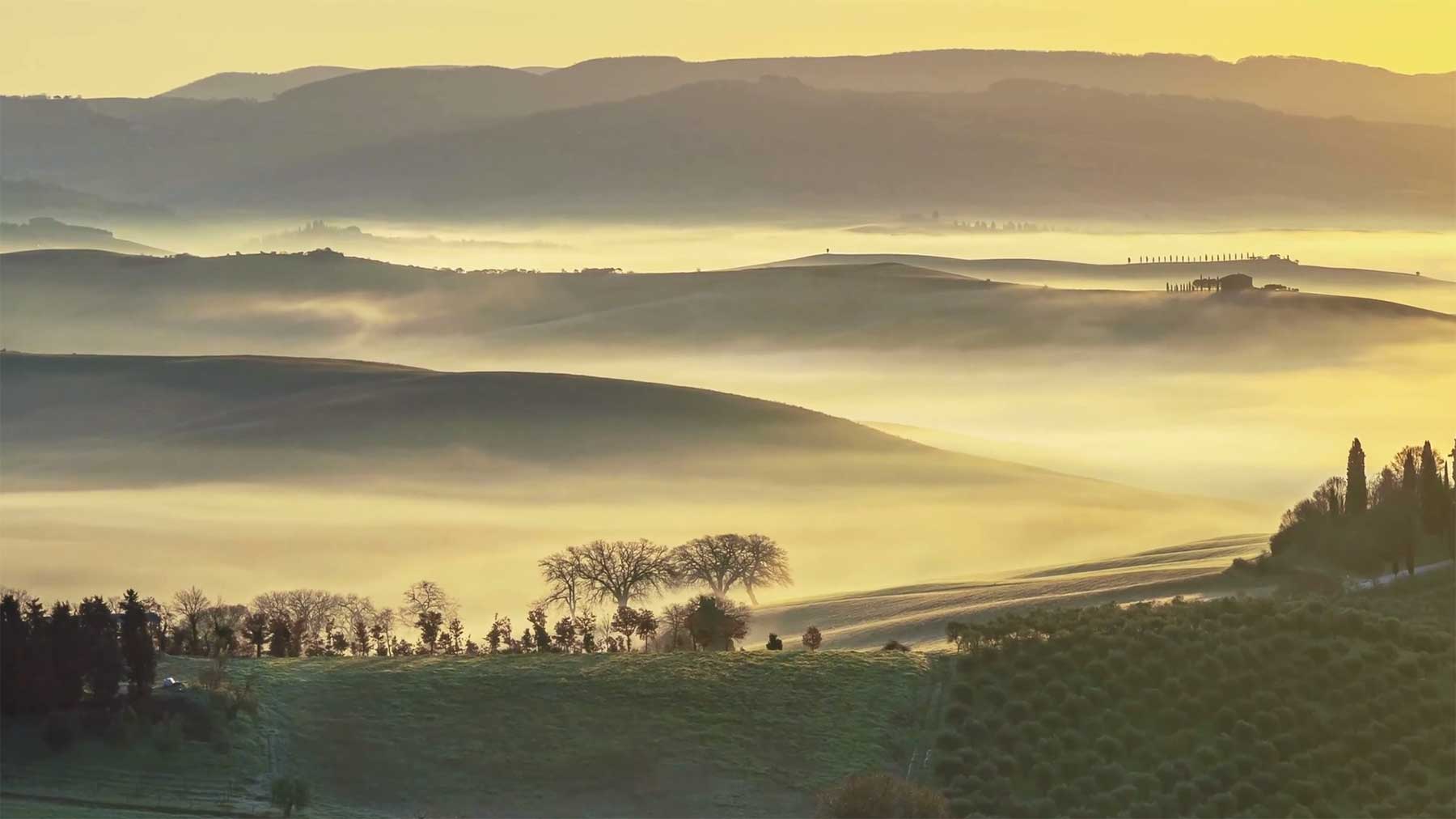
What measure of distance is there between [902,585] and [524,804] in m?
51.9

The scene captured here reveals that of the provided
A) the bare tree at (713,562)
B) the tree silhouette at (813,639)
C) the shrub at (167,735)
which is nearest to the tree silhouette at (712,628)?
the tree silhouette at (813,639)

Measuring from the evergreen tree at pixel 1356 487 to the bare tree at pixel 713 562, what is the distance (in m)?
32.8

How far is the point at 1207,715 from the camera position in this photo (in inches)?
2046

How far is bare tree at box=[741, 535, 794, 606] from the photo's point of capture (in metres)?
108

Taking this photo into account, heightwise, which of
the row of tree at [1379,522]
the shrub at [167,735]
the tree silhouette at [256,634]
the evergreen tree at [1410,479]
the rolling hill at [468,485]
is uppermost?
the rolling hill at [468,485]

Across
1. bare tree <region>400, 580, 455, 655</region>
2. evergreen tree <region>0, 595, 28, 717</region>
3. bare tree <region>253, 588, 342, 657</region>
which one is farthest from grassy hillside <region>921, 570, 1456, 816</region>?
bare tree <region>400, 580, 455, 655</region>

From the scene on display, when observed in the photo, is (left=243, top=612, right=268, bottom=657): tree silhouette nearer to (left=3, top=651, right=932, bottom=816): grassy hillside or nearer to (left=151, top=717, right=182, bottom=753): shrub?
(left=3, top=651, right=932, bottom=816): grassy hillside

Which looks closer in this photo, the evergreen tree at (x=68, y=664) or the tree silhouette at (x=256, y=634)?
the evergreen tree at (x=68, y=664)

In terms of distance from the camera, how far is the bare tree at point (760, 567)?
107750 mm

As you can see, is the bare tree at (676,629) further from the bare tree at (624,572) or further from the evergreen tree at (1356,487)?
the evergreen tree at (1356,487)

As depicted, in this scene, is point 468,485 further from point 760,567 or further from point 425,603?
point 425,603

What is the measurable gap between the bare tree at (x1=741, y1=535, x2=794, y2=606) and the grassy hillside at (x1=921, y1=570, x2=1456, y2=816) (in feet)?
162

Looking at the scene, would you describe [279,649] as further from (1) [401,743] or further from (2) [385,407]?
(2) [385,407]

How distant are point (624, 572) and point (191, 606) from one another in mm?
18379
